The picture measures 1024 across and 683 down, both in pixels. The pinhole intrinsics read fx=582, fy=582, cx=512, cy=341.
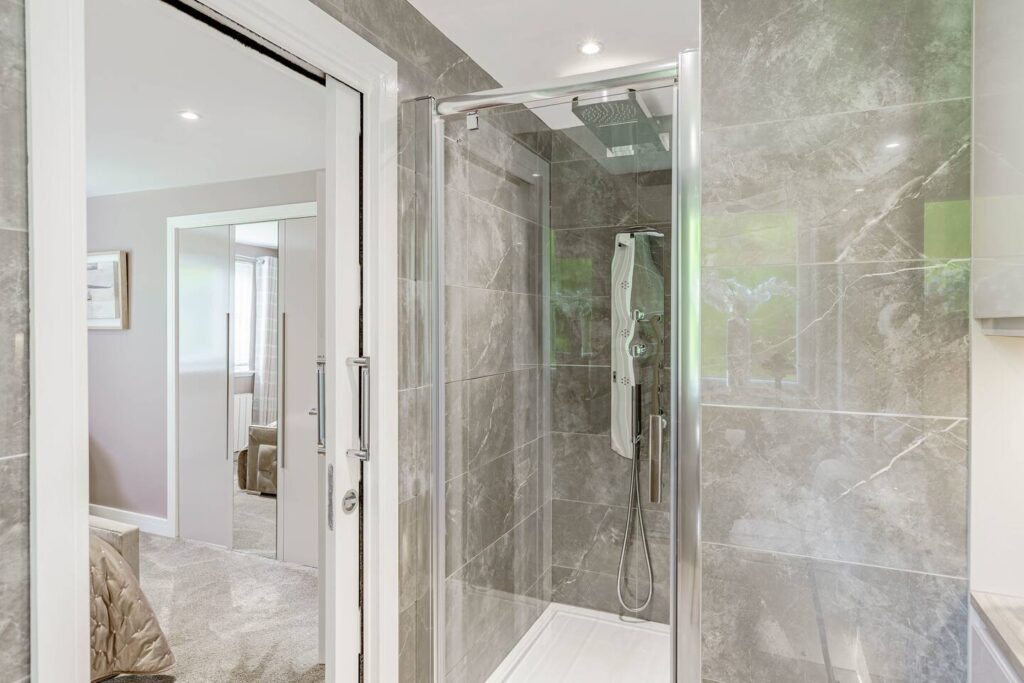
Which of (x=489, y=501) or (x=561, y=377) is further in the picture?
(x=489, y=501)

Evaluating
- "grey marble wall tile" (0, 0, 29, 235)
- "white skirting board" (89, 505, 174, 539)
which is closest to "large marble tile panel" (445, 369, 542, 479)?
"grey marble wall tile" (0, 0, 29, 235)

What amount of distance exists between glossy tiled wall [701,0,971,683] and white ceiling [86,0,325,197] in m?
1.23

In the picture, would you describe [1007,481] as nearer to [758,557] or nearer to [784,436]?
[784,436]

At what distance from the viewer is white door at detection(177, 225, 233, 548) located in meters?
3.41

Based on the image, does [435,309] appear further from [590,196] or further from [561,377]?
[590,196]

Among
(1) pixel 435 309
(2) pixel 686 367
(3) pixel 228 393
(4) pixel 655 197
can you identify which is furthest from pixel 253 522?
(4) pixel 655 197

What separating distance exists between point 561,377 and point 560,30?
114cm

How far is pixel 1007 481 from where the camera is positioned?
4.07 feet

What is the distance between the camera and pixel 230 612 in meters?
2.74

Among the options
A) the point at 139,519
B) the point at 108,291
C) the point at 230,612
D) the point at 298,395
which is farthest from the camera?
the point at 298,395

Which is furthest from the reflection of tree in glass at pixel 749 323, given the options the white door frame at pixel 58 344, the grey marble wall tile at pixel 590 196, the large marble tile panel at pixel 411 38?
the white door frame at pixel 58 344

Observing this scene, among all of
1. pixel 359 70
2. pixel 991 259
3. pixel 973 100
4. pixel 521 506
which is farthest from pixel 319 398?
pixel 973 100

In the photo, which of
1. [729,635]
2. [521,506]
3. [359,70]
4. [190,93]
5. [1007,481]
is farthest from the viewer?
[190,93]

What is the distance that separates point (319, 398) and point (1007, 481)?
5.44 feet
